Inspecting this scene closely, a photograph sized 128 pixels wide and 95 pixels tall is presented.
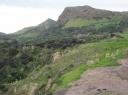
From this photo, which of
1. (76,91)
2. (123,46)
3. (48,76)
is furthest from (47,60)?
(76,91)

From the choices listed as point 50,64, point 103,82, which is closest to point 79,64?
Answer: point 103,82

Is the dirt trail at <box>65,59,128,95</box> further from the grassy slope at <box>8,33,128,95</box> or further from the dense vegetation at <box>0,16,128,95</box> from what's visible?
the grassy slope at <box>8,33,128,95</box>

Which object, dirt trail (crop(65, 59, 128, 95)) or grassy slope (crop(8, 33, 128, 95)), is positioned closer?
dirt trail (crop(65, 59, 128, 95))

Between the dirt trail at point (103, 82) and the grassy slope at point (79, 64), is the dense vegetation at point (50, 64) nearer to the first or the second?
the grassy slope at point (79, 64)

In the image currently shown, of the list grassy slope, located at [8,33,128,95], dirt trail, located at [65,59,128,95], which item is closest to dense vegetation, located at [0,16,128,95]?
grassy slope, located at [8,33,128,95]

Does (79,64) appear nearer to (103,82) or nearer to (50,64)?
(103,82)

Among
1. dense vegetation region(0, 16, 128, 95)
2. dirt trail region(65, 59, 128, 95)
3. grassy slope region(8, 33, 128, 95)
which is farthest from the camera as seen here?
dense vegetation region(0, 16, 128, 95)

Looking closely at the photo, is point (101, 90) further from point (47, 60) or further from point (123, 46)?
point (47, 60)

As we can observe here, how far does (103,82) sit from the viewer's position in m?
47.8

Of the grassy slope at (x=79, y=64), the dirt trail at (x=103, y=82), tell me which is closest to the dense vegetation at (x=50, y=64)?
the grassy slope at (x=79, y=64)

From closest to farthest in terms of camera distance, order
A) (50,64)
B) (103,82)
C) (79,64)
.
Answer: (103,82) < (79,64) < (50,64)

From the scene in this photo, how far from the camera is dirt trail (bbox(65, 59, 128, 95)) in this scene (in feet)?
146

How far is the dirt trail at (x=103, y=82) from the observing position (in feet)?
146

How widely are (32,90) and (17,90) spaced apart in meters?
8.09
